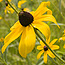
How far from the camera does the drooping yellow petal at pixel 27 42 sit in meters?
0.33

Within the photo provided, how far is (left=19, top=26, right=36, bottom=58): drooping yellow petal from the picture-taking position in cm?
33

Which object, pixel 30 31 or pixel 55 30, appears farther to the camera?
pixel 55 30

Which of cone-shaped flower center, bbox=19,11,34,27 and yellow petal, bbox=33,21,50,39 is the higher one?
cone-shaped flower center, bbox=19,11,34,27

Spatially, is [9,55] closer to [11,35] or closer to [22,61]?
[22,61]

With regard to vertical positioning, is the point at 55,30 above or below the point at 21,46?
below

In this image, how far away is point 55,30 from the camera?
4.39 feet

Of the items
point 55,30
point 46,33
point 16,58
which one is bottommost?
point 55,30

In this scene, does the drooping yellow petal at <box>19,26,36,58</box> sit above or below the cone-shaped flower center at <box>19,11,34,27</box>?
below

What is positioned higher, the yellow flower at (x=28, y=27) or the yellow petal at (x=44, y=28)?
the yellow flower at (x=28, y=27)

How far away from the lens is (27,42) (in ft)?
1.16

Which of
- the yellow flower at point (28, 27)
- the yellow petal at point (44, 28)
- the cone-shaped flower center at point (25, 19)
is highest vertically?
the cone-shaped flower center at point (25, 19)

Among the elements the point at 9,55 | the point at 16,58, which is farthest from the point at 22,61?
the point at 9,55

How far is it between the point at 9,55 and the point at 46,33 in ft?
3.23

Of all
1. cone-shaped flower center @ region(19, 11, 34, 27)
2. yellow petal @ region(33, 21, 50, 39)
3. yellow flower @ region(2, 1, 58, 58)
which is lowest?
yellow petal @ region(33, 21, 50, 39)
